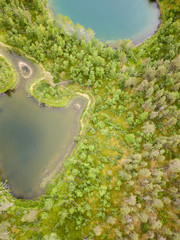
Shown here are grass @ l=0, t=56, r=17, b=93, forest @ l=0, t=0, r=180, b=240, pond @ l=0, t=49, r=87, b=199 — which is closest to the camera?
forest @ l=0, t=0, r=180, b=240

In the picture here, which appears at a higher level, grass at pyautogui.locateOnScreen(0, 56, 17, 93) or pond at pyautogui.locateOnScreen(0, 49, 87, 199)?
grass at pyautogui.locateOnScreen(0, 56, 17, 93)

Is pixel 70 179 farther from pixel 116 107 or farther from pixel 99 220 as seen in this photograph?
pixel 116 107

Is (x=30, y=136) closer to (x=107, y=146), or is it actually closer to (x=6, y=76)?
(x=6, y=76)

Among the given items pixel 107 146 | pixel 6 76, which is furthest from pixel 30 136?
pixel 107 146

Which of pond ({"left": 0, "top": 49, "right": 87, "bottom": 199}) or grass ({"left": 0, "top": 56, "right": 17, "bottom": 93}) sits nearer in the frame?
pond ({"left": 0, "top": 49, "right": 87, "bottom": 199})

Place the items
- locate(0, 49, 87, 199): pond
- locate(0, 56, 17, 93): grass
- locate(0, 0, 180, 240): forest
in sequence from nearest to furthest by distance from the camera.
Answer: locate(0, 0, 180, 240): forest → locate(0, 49, 87, 199): pond → locate(0, 56, 17, 93): grass

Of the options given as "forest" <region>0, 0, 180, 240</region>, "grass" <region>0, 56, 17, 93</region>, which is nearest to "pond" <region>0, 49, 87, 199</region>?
"grass" <region>0, 56, 17, 93</region>

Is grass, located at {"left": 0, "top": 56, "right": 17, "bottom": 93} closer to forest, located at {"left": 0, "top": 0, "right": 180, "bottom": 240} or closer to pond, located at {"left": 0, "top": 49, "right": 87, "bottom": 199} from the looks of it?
forest, located at {"left": 0, "top": 0, "right": 180, "bottom": 240}

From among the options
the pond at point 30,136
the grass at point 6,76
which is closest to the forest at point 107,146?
the grass at point 6,76
